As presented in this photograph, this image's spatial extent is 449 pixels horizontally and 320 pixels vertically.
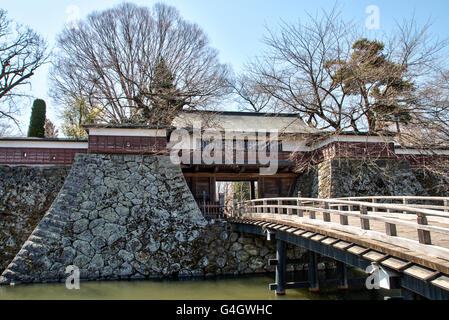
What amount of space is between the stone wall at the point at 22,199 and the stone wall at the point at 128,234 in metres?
2.17

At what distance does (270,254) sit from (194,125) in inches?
341

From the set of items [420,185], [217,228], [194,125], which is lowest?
[217,228]

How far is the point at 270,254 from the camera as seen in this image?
590 inches

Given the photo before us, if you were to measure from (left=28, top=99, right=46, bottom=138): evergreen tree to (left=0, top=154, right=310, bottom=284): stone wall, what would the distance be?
5.68m

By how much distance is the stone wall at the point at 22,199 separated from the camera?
15727mm

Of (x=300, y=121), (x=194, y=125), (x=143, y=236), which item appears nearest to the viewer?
(x=143, y=236)

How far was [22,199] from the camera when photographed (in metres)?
16.6

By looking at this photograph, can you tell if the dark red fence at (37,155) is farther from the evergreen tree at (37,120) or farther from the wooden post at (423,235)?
the wooden post at (423,235)

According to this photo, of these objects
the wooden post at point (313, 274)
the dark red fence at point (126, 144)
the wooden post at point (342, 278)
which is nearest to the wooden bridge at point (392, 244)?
the wooden post at point (313, 274)

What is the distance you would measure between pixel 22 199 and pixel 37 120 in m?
5.92

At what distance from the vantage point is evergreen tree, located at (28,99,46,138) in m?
20.0

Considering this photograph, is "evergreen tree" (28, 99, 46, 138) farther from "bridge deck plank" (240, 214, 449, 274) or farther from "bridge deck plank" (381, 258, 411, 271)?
"bridge deck plank" (381, 258, 411, 271)

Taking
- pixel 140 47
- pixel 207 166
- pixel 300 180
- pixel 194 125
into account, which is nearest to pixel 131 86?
pixel 140 47

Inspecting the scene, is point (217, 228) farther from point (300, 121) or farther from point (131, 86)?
point (131, 86)
